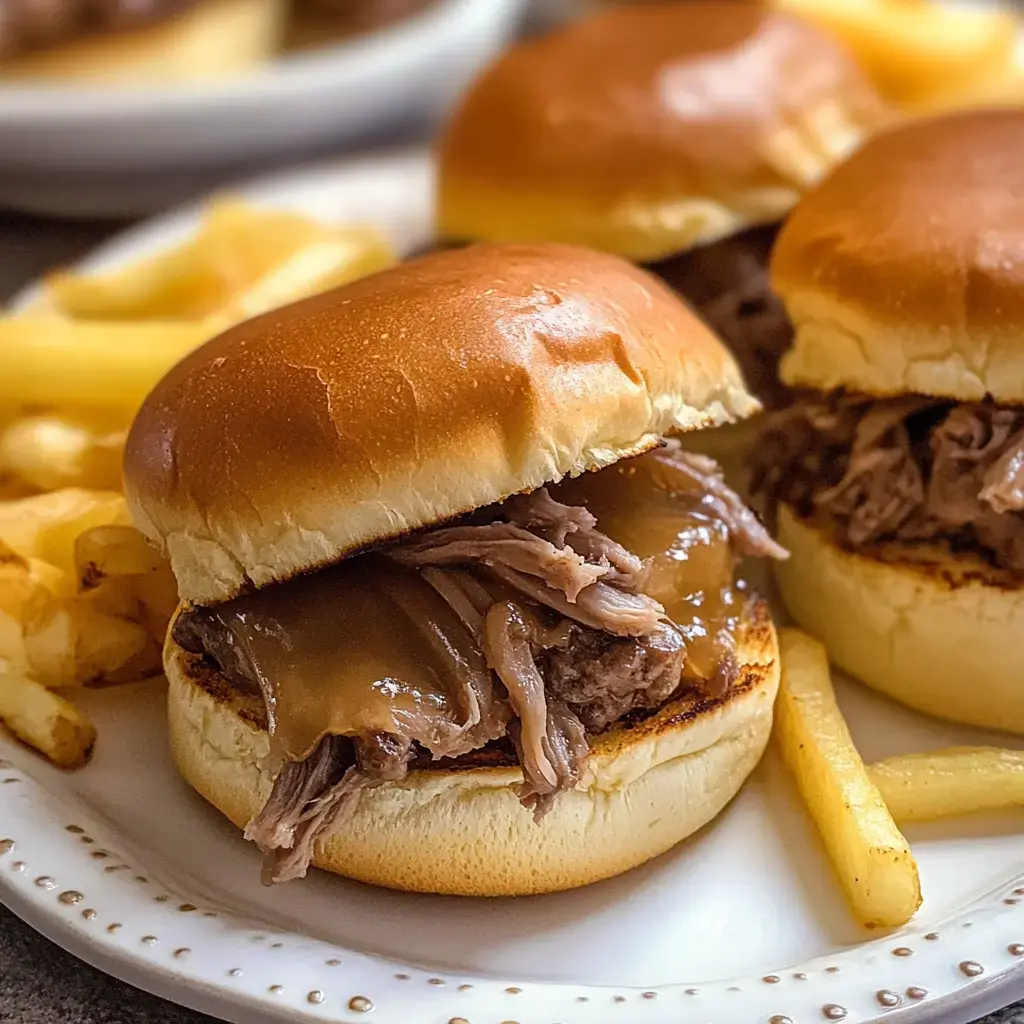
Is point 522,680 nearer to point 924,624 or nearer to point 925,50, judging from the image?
point 924,624

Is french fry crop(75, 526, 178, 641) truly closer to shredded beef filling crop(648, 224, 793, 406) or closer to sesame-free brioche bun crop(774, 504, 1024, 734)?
sesame-free brioche bun crop(774, 504, 1024, 734)

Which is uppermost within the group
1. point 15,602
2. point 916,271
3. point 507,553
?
point 916,271

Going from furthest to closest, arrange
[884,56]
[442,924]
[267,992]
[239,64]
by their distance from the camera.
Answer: [239,64], [884,56], [442,924], [267,992]

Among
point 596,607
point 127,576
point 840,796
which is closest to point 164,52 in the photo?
point 127,576

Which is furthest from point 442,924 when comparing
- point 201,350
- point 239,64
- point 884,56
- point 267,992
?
point 239,64

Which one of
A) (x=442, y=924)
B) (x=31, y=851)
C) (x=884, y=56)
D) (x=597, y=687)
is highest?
(x=884, y=56)

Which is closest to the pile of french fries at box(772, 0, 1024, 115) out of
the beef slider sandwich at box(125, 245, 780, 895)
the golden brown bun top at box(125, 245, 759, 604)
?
the golden brown bun top at box(125, 245, 759, 604)

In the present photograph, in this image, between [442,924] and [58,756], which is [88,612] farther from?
[442,924]

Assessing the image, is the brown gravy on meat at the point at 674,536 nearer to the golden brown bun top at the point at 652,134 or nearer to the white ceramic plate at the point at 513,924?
the white ceramic plate at the point at 513,924
